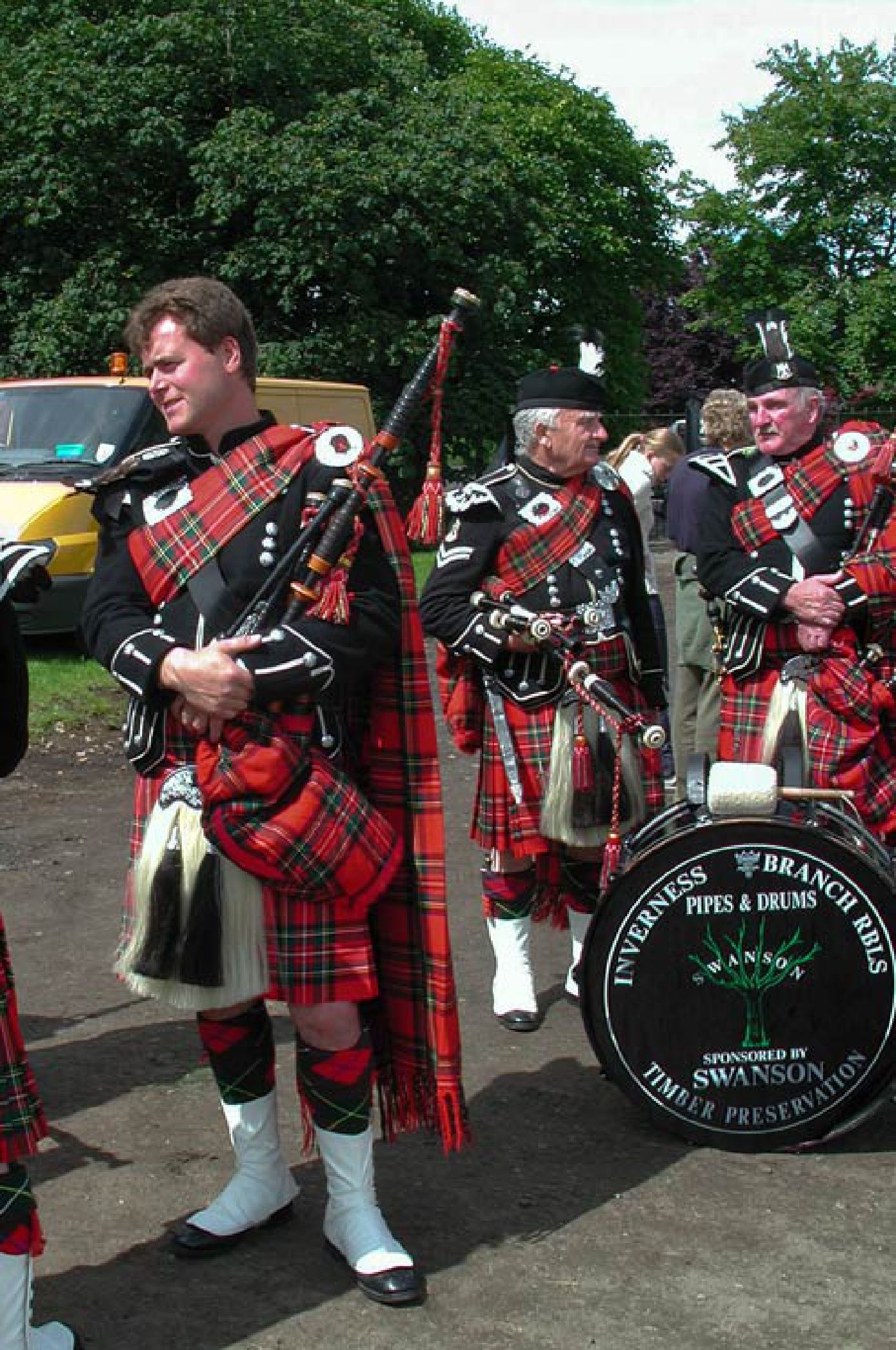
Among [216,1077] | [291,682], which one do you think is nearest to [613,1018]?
[216,1077]

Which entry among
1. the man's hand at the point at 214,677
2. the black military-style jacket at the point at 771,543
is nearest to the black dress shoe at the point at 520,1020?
the black military-style jacket at the point at 771,543

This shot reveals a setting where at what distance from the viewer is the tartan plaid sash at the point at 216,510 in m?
3.29

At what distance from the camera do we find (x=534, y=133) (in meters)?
30.3

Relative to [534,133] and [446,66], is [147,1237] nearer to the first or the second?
[534,133]

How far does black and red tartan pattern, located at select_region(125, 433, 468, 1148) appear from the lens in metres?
3.45

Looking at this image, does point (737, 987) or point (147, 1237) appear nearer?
point (147, 1237)

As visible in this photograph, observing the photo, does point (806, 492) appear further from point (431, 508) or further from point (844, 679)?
point (431, 508)

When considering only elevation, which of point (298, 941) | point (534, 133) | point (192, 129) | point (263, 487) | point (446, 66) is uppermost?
point (446, 66)

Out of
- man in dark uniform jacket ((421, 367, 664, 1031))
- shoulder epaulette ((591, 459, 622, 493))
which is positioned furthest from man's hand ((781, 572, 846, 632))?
shoulder epaulette ((591, 459, 622, 493))

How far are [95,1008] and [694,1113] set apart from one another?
2003 millimetres

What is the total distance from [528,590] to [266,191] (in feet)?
62.1

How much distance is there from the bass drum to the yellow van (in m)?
7.05

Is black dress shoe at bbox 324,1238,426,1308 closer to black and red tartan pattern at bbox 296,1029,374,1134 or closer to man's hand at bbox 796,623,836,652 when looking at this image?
black and red tartan pattern at bbox 296,1029,374,1134

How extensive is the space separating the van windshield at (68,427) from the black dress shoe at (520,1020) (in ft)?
24.4
